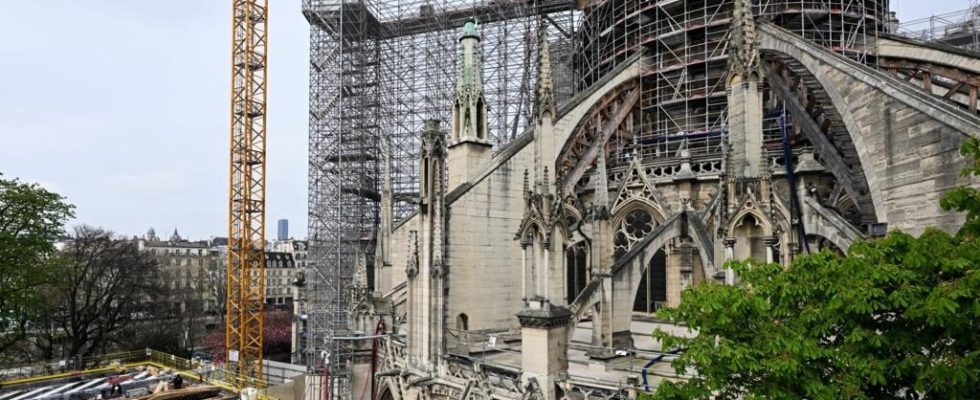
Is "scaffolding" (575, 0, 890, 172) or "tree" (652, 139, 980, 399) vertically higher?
"scaffolding" (575, 0, 890, 172)

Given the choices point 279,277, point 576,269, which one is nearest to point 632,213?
point 576,269

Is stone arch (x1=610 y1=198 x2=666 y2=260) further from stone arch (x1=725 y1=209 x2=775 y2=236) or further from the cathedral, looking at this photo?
stone arch (x1=725 y1=209 x2=775 y2=236)

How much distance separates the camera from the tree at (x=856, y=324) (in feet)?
18.0

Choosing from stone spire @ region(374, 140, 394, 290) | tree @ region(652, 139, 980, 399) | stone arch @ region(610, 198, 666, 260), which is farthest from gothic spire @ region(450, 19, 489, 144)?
tree @ region(652, 139, 980, 399)

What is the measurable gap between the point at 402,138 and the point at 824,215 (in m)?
23.9

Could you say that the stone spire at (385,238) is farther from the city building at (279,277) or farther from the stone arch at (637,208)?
the city building at (279,277)

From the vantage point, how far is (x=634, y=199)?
1920 cm

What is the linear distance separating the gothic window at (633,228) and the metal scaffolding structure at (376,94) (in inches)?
444

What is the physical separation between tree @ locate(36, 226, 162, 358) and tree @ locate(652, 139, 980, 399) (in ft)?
112

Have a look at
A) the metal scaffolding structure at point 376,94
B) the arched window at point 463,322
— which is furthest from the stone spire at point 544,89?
the metal scaffolding structure at point 376,94

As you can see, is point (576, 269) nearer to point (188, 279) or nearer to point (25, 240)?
point (25, 240)

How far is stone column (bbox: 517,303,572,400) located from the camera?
1128 centimetres

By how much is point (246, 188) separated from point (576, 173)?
834 inches

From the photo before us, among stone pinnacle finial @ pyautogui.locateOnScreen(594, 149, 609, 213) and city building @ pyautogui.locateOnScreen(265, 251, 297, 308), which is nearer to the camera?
stone pinnacle finial @ pyautogui.locateOnScreen(594, 149, 609, 213)
